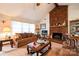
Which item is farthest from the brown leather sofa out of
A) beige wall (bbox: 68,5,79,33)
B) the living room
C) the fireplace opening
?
beige wall (bbox: 68,5,79,33)

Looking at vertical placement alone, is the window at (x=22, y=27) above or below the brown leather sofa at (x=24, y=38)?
above

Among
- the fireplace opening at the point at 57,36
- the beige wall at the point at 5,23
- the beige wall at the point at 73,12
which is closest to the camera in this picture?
the beige wall at the point at 5,23

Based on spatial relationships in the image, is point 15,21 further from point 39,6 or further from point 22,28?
point 39,6

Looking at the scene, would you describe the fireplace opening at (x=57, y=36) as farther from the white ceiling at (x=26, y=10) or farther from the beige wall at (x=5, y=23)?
the beige wall at (x=5, y=23)

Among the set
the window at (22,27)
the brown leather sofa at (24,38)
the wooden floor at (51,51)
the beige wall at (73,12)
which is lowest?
the wooden floor at (51,51)

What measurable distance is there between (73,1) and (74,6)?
10cm

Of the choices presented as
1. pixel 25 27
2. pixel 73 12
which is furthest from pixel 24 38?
pixel 73 12

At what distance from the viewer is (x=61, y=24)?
2309 millimetres

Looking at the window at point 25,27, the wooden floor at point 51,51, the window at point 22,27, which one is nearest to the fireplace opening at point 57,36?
the wooden floor at point 51,51

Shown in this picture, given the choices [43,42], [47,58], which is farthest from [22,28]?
[47,58]

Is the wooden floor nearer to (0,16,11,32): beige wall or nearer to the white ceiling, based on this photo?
(0,16,11,32): beige wall

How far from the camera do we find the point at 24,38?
224 cm

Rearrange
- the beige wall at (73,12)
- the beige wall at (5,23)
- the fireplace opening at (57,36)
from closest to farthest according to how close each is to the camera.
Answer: the beige wall at (5,23) < the beige wall at (73,12) < the fireplace opening at (57,36)

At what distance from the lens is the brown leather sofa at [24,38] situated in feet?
7.19
